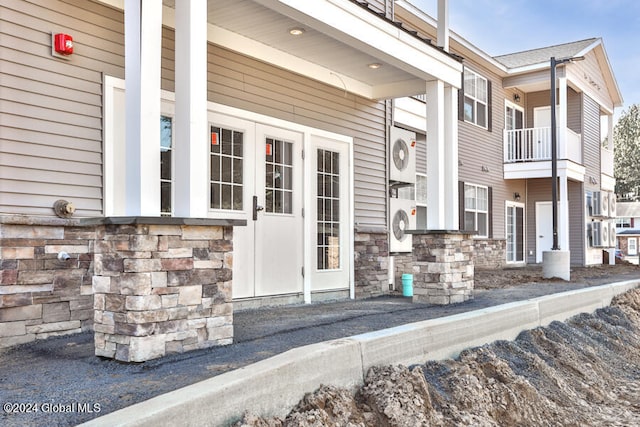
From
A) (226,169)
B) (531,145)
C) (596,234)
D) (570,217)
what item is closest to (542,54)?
(531,145)

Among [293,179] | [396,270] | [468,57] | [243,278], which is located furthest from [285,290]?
[468,57]

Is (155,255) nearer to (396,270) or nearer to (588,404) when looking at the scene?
(588,404)

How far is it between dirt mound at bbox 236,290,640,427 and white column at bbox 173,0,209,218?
1.63m

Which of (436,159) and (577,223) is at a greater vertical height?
(436,159)

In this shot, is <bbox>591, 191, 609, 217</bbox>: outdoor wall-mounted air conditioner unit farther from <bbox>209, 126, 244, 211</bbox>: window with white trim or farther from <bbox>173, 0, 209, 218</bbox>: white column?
<bbox>173, 0, 209, 218</bbox>: white column

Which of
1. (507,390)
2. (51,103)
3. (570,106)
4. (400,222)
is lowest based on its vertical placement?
(507,390)

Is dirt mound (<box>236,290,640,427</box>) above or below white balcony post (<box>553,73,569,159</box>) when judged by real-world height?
below

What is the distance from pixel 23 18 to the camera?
4.49 meters

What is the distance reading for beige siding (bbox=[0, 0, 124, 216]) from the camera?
14.4ft

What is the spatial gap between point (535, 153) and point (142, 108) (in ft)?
44.9

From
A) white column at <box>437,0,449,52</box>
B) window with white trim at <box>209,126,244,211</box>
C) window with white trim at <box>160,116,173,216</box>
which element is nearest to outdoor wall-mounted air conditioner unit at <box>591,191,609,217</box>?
white column at <box>437,0,449,52</box>

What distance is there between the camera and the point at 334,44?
653 cm

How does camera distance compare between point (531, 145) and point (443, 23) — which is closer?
point (443, 23)

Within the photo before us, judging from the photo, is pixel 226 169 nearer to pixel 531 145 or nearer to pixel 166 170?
pixel 166 170
